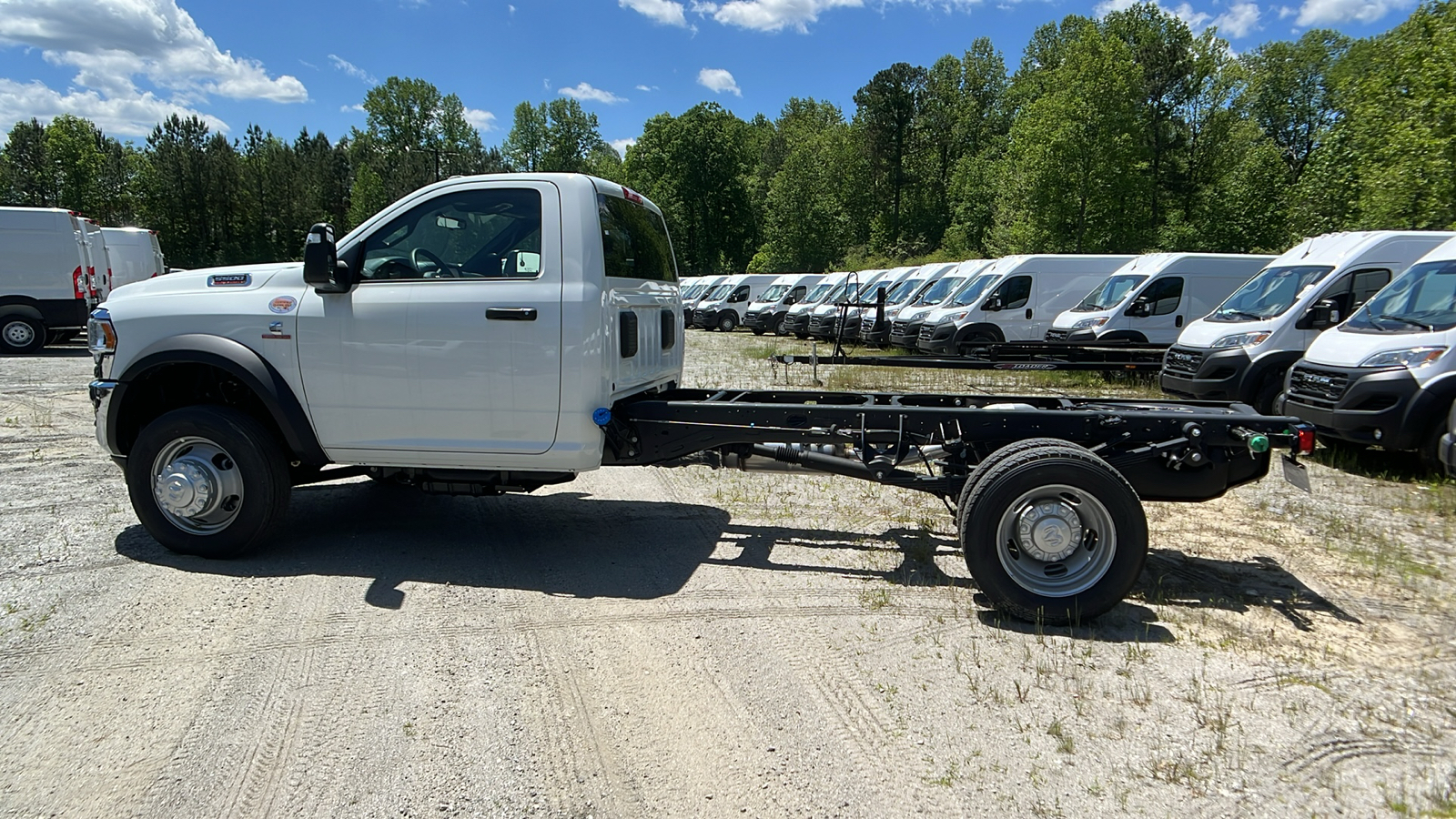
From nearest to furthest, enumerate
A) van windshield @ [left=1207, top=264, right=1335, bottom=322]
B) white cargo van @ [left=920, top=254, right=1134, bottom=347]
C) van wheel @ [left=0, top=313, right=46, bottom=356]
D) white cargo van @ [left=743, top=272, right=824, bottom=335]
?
van windshield @ [left=1207, top=264, right=1335, bottom=322]
van wheel @ [left=0, top=313, right=46, bottom=356]
white cargo van @ [left=920, top=254, right=1134, bottom=347]
white cargo van @ [left=743, top=272, right=824, bottom=335]

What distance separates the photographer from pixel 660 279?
600 cm

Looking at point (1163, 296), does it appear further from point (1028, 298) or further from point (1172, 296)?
point (1028, 298)

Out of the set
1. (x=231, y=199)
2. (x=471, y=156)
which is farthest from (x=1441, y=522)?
(x=471, y=156)

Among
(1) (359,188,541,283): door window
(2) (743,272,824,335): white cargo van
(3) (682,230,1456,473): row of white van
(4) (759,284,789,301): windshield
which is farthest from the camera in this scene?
(4) (759,284,789,301): windshield

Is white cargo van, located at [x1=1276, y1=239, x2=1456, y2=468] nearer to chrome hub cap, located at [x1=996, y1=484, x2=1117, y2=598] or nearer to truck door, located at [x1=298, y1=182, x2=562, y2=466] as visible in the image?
chrome hub cap, located at [x1=996, y1=484, x2=1117, y2=598]

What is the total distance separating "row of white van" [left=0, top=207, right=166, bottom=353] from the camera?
16.9 metres

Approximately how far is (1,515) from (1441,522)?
1063cm

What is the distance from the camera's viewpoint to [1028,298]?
18.1 meters

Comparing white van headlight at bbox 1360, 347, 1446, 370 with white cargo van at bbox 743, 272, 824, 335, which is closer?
white van headlight at bbox 1360, 347, 1446, 370

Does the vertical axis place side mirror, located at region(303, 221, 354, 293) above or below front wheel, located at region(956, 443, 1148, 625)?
above

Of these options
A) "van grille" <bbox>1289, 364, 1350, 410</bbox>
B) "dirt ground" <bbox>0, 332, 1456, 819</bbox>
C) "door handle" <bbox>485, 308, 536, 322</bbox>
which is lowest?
"dirt ground" <bbox>0, 332, 1456, 819</bbox>

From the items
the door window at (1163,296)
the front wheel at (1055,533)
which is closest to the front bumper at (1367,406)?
the front wheel at (1055,533)

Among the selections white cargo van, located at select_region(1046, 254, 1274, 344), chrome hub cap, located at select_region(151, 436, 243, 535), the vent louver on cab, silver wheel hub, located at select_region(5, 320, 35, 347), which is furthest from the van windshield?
silver wheel hub, located at select_region(5, 320, 35, 347)

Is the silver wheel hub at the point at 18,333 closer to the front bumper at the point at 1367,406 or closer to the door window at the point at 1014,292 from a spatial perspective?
the door window at the point at 1014,292
